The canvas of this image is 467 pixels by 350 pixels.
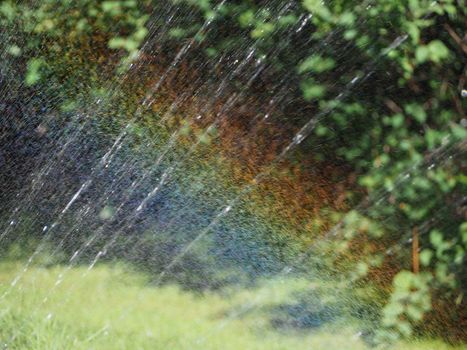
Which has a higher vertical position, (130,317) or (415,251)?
(415,251)

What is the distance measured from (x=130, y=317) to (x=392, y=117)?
4.76 feet

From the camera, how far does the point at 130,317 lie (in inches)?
141

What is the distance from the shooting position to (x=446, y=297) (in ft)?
12.3

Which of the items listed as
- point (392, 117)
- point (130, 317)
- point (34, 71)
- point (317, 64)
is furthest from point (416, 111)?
point (34, 71)

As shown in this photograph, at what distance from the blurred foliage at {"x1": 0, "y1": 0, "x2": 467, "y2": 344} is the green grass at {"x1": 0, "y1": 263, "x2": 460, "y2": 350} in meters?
0.35

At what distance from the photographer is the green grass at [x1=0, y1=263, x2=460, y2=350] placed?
323 centimetres

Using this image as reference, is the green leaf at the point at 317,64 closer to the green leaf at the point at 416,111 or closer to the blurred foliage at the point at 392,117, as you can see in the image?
the blurred foliage at the point at 392,117

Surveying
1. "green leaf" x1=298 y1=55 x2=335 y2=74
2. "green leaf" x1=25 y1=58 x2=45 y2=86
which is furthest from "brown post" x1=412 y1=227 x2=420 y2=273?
"green leaf" x1=25 y1=58 x2=45 y2=86

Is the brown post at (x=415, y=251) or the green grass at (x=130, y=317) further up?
the brown post at (x=415, y=251)

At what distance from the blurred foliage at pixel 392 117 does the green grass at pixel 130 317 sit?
13.7 inches

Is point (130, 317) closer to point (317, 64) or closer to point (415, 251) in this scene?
point (415, 251)

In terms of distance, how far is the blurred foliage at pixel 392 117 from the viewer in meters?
3.65

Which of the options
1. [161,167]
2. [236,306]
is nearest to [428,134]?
[236,306]

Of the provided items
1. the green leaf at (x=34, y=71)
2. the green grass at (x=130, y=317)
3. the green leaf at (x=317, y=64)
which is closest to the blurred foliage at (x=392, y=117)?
the green leaf at (x=317, y=64)
